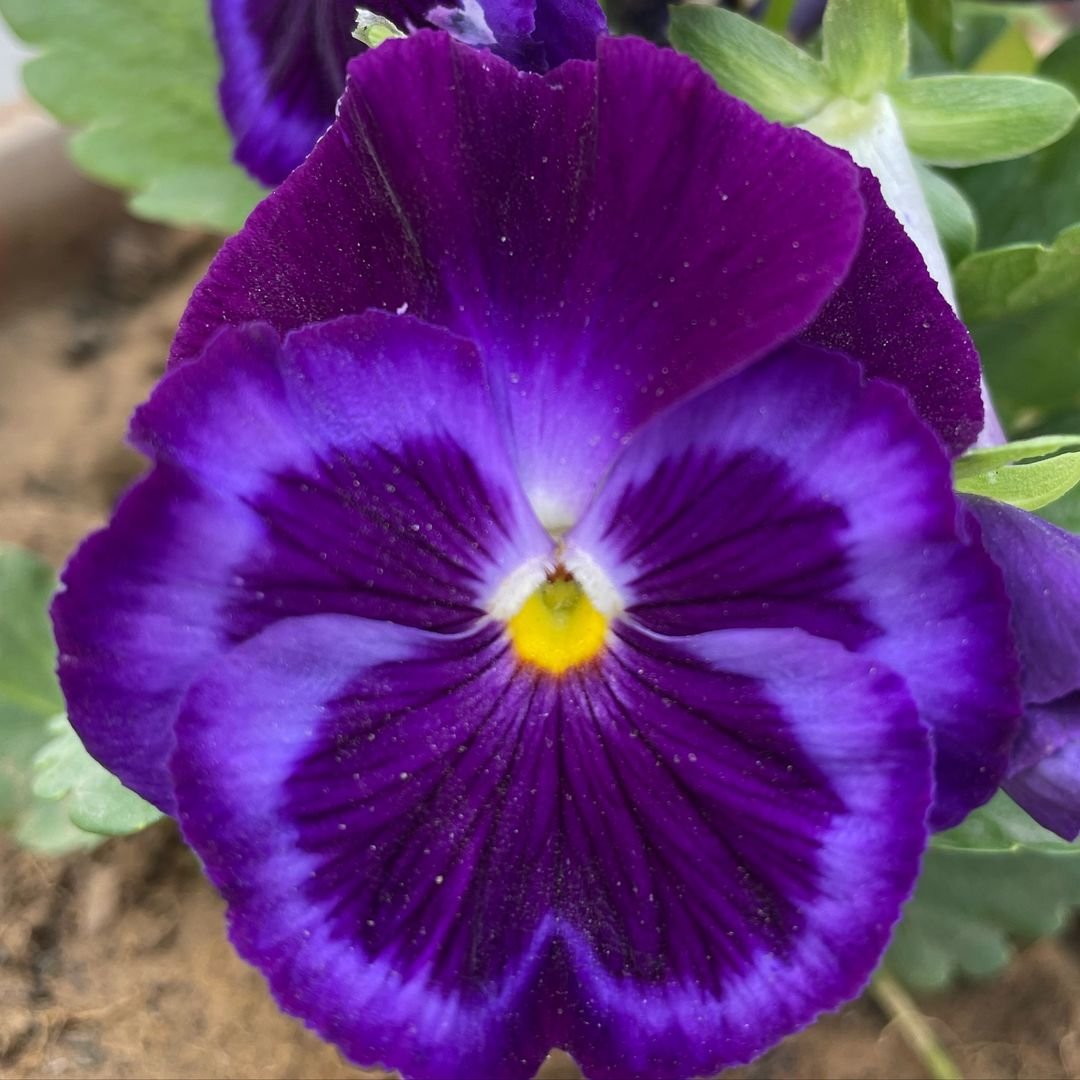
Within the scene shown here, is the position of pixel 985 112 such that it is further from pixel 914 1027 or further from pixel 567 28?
A: pixel 914 1027

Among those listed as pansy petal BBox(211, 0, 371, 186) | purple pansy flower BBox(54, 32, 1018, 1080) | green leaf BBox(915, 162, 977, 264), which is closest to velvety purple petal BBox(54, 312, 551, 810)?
purple pansy flower BBox(54, 32, 1018, 1080)

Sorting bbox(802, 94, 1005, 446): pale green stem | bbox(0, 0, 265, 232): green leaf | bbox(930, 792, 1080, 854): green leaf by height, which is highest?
bbox(802, 94, 1005, 446): pale green stem

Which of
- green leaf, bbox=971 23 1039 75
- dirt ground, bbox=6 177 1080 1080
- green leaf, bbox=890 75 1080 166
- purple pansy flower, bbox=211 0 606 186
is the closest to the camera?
purple pansy flower, bbox=211 0 606 186

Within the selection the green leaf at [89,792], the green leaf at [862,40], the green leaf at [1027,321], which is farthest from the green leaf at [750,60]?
the green leaf at [89,792]

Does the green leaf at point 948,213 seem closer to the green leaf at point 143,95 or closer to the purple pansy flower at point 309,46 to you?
the purple pansy flower at point 309,46

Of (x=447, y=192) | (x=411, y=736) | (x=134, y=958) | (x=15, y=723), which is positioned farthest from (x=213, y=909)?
(x=447, y=192)

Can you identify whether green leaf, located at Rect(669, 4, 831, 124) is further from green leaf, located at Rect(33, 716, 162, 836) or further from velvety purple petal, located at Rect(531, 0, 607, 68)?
green leaf, located at Rect(33, 716, 162, 836)

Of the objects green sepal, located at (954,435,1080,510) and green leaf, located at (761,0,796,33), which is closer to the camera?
green sepal, located at (954,435,1080,510)
